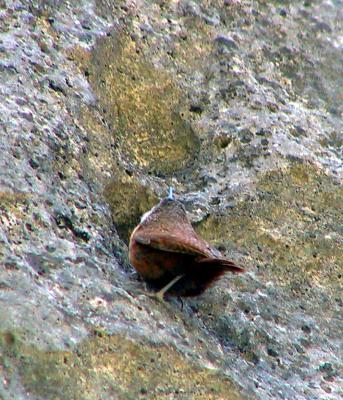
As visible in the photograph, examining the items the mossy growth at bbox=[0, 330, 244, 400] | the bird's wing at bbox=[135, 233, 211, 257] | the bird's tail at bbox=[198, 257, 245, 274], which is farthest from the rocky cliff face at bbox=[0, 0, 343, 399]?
the bird's tail at bbox=[198, 257, 245, 274]

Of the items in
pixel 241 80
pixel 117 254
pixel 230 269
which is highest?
pixel 241 80

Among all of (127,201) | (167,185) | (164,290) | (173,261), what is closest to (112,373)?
(164,290)

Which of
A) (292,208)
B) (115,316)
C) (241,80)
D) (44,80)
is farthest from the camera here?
(241,80)

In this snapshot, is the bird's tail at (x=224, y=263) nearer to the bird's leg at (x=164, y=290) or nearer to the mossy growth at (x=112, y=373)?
the bird's leg at (x=164, y=290)

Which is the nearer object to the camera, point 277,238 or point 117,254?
Answer: point 117,254

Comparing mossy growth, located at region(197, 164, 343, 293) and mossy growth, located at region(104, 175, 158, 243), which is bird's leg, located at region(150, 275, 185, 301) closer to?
mossy growth, located at region(104, 175, 158, 243)

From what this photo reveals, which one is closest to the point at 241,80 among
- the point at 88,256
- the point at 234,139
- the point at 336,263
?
the point at 234,139

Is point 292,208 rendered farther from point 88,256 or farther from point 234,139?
point 88,256
